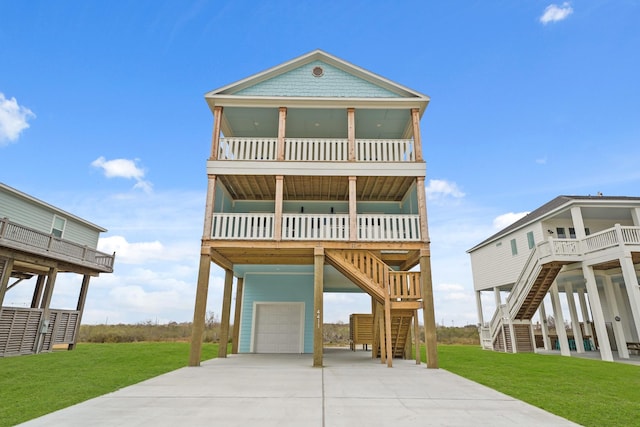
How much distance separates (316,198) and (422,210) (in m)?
4.99

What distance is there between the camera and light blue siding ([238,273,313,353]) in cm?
1538

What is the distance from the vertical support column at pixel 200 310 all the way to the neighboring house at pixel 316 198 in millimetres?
32

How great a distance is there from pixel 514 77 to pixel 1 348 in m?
28.1

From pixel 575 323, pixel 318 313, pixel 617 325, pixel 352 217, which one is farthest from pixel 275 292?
pixel 575 323

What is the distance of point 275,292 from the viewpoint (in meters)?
15.7

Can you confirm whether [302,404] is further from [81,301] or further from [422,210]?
[81,301]

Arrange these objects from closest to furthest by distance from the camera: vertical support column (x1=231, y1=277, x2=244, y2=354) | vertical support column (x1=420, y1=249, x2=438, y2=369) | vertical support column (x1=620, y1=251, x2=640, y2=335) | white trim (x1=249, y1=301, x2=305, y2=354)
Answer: vertical support column (x1=420, y1=249, x2=438, y2=369) < vertical support column (x1=620, y1=251, x2=640, y2=335) < vertical support column (x1=231, y1=277, x2=244, y2=354) < white trim (x1=249, y1=301, x2=305, y2=354)

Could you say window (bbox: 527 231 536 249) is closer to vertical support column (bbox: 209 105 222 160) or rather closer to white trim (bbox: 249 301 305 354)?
white trim (bbox: 249 301 305 354)

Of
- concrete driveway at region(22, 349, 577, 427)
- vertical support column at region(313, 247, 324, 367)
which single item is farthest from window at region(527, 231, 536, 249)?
vertical support column at region(313, 247, 324, 367)

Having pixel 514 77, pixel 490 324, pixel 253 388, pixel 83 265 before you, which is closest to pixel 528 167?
pixel 514 77

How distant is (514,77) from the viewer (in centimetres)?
1853

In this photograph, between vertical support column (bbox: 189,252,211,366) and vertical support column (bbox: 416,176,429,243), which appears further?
vertical support column (bbox: 416,176,429,243)

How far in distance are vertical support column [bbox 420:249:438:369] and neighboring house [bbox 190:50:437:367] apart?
0.10 feet

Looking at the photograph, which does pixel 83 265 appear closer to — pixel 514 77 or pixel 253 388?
pixel 253 388
